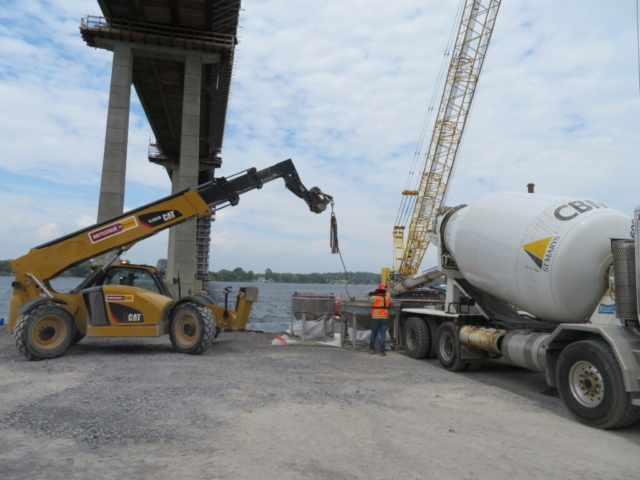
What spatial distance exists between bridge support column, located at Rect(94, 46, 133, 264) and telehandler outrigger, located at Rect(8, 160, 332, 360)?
13.5 meters

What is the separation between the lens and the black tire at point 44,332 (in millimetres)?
9922

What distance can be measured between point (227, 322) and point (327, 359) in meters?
3.07

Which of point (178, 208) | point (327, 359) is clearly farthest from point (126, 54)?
point (327, 359)

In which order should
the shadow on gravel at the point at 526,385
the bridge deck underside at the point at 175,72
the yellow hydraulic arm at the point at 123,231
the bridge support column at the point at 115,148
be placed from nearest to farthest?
1. the shadow on gravel at the point at 526,385
2. the yellow hydraulic arm at the point at 123,231
3. the bridge support column at the point at 115,148
4. the bridge deck underside at the point at 175,72

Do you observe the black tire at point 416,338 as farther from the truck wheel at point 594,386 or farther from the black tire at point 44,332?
the black tire at point 44,332

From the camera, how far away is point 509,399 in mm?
7863

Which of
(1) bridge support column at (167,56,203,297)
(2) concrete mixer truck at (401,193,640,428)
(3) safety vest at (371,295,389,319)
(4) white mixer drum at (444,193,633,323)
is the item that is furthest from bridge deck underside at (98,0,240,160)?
(4) white mixer drum at (444,193,633,323)

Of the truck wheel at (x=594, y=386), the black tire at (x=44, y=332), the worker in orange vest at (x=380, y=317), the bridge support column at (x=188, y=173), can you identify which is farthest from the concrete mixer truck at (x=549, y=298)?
the bridge support column at (x=188, y=173)

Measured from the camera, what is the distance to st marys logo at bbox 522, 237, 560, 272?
7.79 meters

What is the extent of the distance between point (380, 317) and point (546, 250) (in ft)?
17.3

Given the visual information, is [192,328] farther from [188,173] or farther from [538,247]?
[188,173]

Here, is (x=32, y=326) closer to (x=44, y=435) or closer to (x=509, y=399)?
(x=44, y=435)

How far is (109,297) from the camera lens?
10.6 m

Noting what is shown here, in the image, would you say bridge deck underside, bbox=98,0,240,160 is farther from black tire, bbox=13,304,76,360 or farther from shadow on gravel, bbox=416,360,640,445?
shadow on gravel, bbox=416,360,640,445
